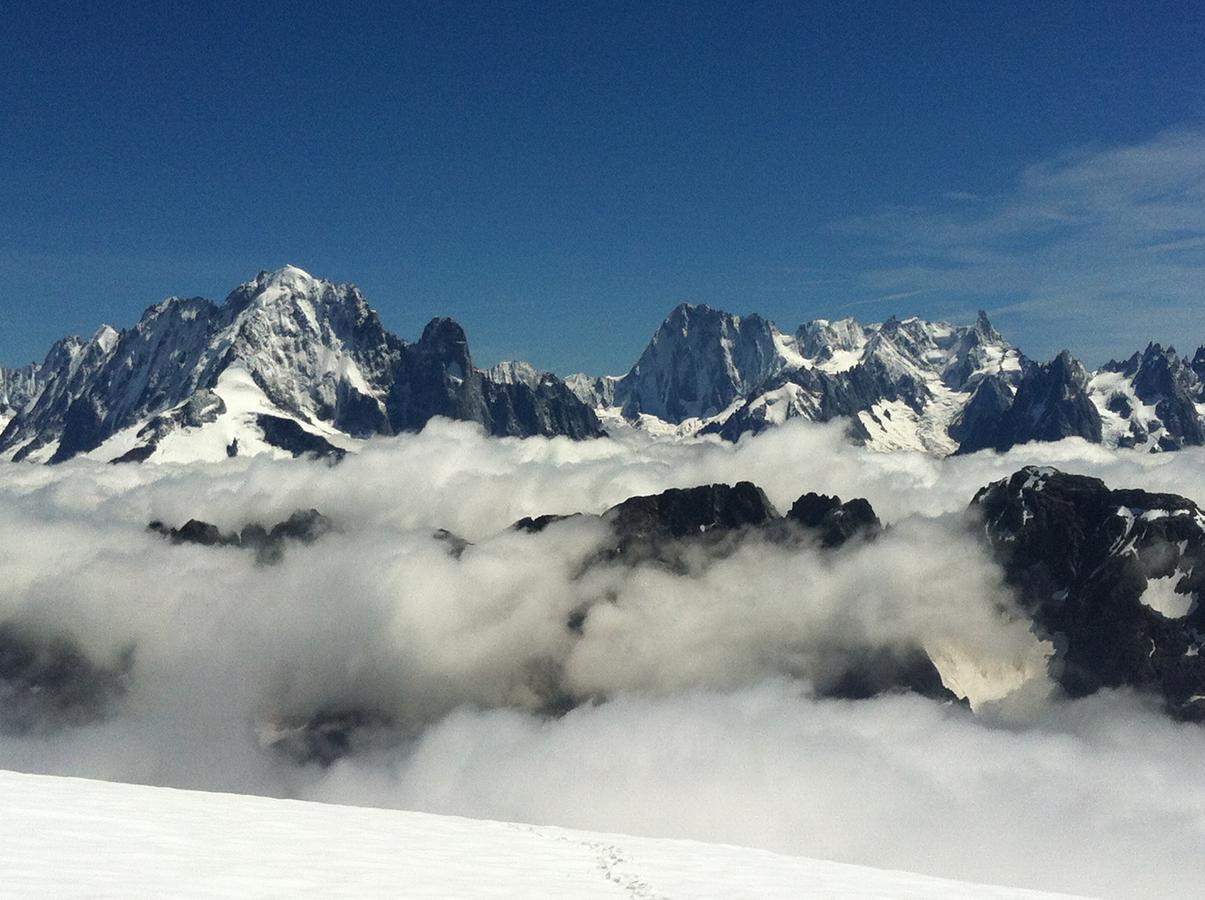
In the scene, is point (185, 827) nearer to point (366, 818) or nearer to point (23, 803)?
point (23, 803)

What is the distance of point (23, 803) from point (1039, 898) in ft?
132

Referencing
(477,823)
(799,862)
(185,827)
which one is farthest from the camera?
(477,823)

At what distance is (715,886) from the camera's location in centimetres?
3550

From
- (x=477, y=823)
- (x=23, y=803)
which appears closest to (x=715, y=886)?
(x=477, y=823)

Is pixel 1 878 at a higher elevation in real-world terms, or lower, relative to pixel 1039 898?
higher

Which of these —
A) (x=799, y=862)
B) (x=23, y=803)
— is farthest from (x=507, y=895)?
(x=23, y=803)

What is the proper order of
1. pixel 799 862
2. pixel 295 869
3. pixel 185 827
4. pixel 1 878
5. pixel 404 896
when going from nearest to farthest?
pixel 1 878, pixel 404 896, pixel 295 869, pixel 185 827, pixel 799 862

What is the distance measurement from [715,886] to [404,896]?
11726 mm

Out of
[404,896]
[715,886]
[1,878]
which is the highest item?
[1,878]

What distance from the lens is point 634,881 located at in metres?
35.8

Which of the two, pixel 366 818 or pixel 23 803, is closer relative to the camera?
pixel 23 803

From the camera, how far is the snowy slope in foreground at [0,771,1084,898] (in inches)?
1177

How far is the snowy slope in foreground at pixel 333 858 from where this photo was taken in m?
29.9

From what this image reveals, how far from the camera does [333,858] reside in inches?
1384
